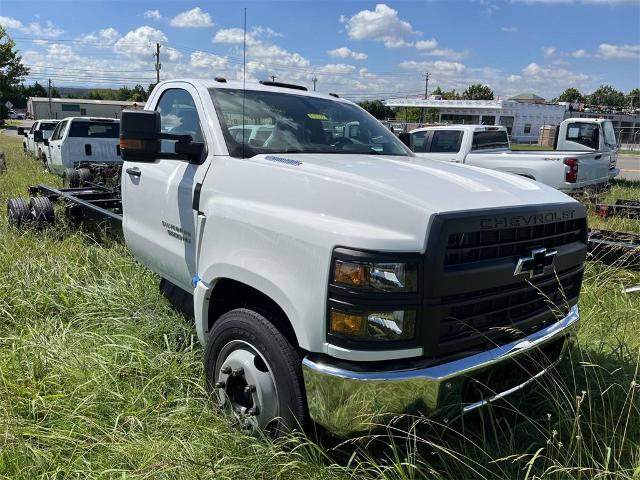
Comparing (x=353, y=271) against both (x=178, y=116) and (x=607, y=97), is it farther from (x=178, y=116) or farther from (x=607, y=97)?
(x=607, y=97)

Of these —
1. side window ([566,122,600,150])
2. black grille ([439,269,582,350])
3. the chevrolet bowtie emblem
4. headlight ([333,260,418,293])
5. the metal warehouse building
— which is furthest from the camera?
the metal warehouse building

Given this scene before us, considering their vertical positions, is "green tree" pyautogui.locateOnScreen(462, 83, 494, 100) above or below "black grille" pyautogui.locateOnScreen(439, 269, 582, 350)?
above

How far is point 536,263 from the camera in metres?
2.51

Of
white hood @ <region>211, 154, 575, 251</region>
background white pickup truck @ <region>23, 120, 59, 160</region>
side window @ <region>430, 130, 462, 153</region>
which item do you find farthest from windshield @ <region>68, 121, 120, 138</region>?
white hood @ <region>211, 154, 575, 251</region>

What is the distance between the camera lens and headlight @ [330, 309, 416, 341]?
2148 mm

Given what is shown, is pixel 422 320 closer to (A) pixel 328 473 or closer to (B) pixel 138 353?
(A) pixel 328 473

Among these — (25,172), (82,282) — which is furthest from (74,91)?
(82,282)

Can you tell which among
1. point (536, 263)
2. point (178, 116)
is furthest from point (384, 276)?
point (178, 116)

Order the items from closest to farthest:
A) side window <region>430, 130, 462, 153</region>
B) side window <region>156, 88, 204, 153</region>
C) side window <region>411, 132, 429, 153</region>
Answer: side window <region>156, 88, 204, 153</region>, side window <region>430, 130, 462, 153</region>, side window <region>411, 132, 429, 153</region>

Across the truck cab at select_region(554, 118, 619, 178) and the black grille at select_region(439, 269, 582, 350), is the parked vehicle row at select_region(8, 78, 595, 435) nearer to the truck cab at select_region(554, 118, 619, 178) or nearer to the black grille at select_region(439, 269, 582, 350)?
the black grille at select_region(439, 269, 582, 350)

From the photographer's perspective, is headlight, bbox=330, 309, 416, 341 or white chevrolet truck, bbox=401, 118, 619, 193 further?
white chevrolet truck, bbox=401, 118, 619, 193

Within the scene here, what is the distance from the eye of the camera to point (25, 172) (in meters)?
14.4

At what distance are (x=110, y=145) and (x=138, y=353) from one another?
1071 centimetres

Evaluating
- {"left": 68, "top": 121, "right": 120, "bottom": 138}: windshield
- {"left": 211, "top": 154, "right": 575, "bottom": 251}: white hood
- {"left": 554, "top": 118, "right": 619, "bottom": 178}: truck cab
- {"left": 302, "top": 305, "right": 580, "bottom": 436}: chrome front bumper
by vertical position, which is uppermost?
{"left": 554, "top": 118, "right": 619, "bottom": 178}: truck cab
